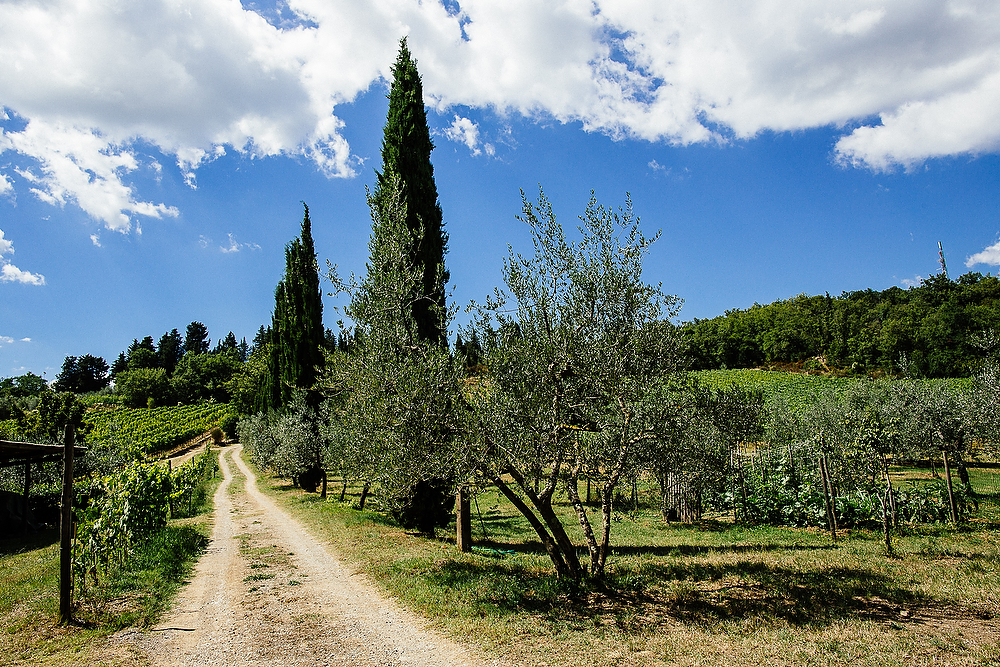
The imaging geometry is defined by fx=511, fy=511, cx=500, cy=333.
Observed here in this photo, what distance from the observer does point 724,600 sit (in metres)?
7.18

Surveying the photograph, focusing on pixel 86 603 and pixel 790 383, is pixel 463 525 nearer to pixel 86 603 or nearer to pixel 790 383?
pixel 86 603

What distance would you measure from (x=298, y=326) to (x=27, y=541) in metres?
17.6

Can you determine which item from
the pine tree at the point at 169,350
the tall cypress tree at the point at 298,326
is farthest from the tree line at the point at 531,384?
the pine tree at the point at 169,350

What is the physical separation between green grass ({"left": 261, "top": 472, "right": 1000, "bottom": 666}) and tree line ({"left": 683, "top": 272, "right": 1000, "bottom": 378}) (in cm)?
6048

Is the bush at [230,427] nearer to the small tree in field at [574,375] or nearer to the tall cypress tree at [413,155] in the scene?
the tall cypress tree at [413,155]

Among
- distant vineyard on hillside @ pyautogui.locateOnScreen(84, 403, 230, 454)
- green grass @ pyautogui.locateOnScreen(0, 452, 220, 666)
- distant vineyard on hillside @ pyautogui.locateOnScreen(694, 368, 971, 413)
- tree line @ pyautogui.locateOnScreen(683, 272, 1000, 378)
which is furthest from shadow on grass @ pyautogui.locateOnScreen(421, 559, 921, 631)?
tree line @ pyautogui.locateOnScreen(683, 272, 1000, 378)

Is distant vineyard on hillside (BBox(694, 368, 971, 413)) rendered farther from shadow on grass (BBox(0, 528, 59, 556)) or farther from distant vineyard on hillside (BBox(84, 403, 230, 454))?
distant vineyard on hillside (BBox(84, 403, 230, 454))

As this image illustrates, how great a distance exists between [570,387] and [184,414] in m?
83.9

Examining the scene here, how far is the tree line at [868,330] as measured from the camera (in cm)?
7025

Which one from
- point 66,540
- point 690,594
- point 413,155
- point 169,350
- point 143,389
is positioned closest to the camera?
point 66,540

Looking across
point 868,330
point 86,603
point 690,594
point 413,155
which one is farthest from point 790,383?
point 86,603

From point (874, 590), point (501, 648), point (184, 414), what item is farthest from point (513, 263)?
point (184, 414)

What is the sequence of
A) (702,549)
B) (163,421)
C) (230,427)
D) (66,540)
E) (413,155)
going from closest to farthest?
(66,540)
(702,549)
(413,155)
(230,427)
(163,421)

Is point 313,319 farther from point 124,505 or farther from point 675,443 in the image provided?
point 675,443
